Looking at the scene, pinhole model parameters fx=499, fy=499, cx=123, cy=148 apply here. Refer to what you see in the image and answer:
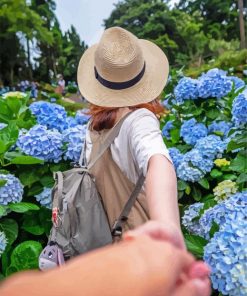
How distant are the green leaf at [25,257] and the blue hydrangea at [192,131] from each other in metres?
1.02

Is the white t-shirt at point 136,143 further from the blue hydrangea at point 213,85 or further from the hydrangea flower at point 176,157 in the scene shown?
the blue hydrangea at point 213,85

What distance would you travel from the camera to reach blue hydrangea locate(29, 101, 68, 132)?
2.50 meters

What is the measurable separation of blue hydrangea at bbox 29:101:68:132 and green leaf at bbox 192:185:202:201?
73 cm

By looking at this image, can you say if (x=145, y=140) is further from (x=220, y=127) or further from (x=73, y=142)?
(x=220, y=127)

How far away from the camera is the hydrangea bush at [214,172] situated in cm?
120

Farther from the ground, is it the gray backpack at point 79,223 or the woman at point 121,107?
the woman at point 121,107

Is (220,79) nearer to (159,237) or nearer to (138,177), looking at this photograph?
(138,177)

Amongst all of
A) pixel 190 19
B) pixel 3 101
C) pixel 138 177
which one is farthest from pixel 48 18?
pixel 138 177

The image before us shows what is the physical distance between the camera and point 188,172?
7.34ft

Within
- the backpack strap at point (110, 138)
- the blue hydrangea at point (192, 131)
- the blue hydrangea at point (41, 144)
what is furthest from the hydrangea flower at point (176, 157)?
the backpack strap at point (110, 138)

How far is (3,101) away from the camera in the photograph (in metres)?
2.75

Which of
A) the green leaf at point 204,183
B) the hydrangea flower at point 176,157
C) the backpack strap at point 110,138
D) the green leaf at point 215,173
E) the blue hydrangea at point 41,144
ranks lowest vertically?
the green leaf at point 204,183

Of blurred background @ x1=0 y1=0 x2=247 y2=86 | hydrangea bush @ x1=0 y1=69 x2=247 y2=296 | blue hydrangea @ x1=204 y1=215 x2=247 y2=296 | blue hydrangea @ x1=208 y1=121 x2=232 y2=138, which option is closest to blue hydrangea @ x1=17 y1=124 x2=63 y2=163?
hydrangea bush @ x1=0 y1=69 x2=247 y2=296

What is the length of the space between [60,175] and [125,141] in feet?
0.98
